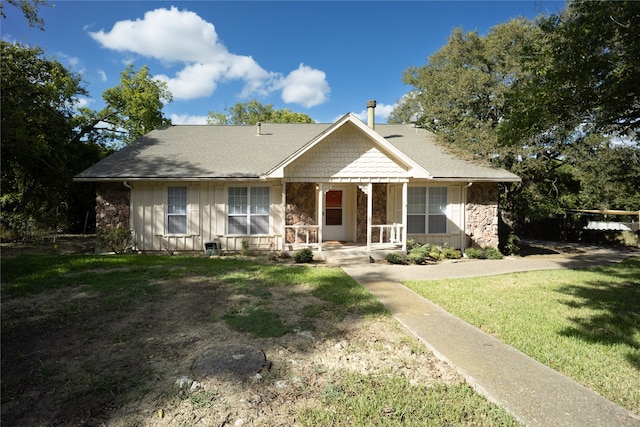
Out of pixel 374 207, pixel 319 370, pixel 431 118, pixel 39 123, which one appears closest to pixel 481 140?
pixel 431 118

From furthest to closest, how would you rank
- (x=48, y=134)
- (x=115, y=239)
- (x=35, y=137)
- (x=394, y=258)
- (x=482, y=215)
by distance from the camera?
(x=48, y=134) < (x=35, y=137) < (x=482, y=215) < (x=115, y=239) < (x=394, y=258)

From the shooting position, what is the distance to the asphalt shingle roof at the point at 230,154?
1253cm

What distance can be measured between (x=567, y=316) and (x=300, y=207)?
9.09 metres

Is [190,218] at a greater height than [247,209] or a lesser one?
lesser

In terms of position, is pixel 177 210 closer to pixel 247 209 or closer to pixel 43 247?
pixel 247 209

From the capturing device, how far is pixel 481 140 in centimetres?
1491

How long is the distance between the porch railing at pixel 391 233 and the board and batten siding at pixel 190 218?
147 inches

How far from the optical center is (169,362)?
407cm

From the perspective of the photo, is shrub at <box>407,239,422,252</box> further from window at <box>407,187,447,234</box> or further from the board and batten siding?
the board and batten siding

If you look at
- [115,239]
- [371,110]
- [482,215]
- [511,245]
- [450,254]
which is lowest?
[450,254]

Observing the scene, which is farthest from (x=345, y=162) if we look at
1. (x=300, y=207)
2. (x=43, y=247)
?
(x=43, y=247)

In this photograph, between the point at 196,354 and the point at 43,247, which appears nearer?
the point at 196,354

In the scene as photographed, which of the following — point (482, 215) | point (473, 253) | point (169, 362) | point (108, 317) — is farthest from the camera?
point (482, 215)

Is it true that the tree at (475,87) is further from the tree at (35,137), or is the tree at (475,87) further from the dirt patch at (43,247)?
the tree at (35,137)
